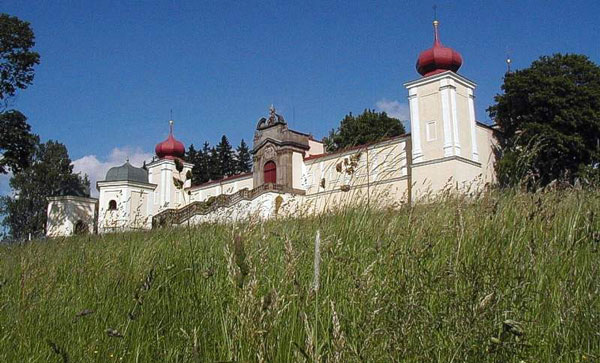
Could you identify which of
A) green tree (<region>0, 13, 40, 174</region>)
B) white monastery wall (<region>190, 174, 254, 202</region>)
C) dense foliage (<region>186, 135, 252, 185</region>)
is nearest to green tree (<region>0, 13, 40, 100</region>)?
green tree (<region>0, 13, 40, 174</region>)

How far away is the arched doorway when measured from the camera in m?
36.9

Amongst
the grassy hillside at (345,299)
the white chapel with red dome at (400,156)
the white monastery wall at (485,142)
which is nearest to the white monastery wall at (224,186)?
the white chapel with red dome at (400,156)

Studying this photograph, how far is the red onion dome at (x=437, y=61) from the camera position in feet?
103

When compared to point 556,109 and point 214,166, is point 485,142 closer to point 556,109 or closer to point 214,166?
point 556,109

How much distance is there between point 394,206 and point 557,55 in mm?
31071

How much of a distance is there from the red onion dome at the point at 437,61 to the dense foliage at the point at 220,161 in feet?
127

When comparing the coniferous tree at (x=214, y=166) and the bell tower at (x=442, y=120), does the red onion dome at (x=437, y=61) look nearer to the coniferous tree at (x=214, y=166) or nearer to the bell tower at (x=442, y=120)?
the bell tower at (x=442, y=120)

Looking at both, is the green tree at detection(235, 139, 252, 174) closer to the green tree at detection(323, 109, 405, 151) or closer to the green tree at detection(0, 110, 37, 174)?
the green tree at detection(323, 109, 405, 151)

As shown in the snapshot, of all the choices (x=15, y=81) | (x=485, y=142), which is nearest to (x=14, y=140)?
(x=15, y=81)

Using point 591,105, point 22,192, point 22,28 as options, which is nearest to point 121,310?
point 22,28

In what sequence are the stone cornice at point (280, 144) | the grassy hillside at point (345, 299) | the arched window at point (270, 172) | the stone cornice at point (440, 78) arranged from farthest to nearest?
the arched window at point (270, 172) → the stone cornice at point (280, 144) → the stone cornice at point (440, 78) → the grassy hillside at point (345, 299)

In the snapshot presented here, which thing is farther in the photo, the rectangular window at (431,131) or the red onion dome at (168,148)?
the red onion dome at (168,148)

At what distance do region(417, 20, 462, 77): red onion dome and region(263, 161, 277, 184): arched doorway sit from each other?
38.8ft

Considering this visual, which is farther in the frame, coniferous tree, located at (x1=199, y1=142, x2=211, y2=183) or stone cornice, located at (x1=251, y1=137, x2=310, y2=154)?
coniferous tree, located at (x1=199, y1=142, x2=211, y2=183)
